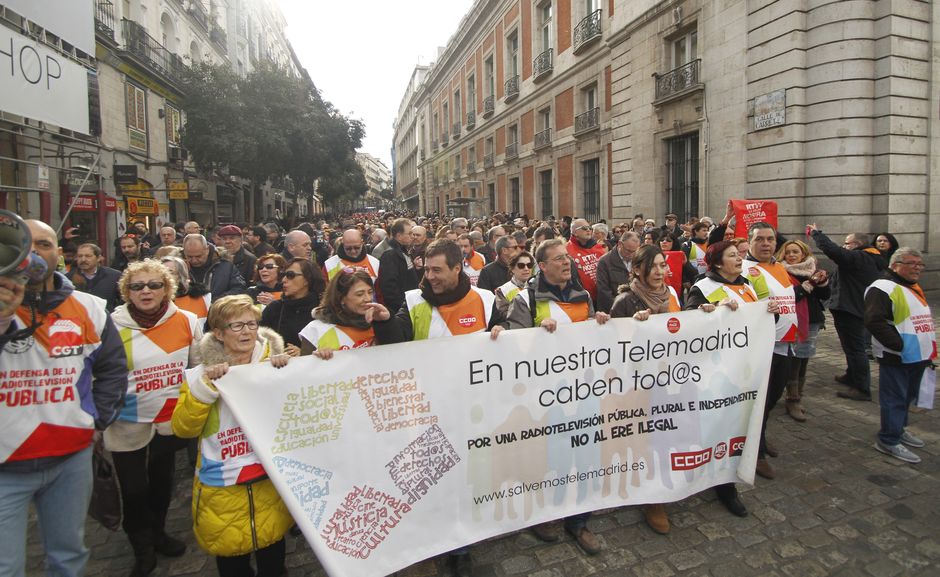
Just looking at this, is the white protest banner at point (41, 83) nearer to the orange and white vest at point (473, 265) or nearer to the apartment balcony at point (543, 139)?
the orange and white vest at point (473, 265)

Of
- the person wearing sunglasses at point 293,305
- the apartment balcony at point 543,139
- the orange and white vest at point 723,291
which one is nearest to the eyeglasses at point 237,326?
the person wearing sunglasses at point 293,305

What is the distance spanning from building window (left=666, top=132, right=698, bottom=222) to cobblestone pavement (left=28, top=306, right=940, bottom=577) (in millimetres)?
10829

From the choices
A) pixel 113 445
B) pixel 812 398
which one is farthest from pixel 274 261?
pixel 812 398

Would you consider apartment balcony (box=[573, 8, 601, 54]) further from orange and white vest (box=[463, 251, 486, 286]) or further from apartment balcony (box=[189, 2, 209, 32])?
apartment balcony (box=[189, 2, 209, 32])

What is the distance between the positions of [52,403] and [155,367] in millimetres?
728

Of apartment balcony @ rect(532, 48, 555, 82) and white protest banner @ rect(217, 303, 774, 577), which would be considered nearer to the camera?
white protest banner @ rect(217, 303, 774, 577)

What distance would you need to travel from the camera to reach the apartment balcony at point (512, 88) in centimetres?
2667

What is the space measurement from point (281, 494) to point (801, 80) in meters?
11.9

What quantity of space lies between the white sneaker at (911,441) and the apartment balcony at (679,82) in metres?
10.4

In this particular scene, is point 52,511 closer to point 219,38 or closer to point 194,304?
point 194,304

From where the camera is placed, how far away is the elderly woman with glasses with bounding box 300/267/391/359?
2971 millimetres

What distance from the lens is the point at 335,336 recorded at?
3033mm

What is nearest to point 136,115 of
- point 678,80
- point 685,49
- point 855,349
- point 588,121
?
point 588,121

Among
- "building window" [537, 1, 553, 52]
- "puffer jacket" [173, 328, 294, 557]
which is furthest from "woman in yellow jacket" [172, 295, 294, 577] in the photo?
"building window" [537, 1, 553, 52]
